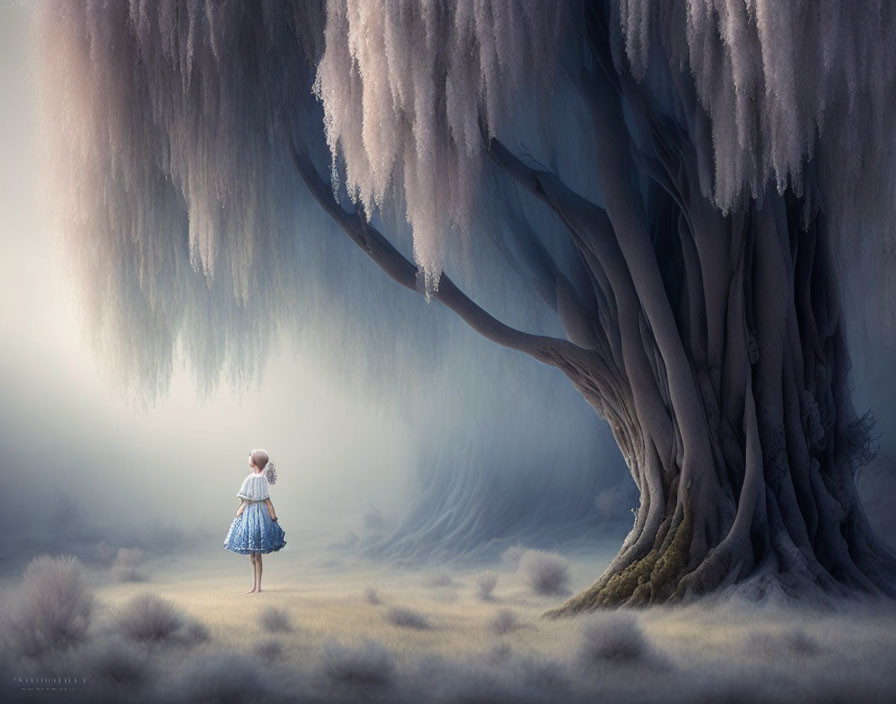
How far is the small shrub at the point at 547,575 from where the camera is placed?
166 inches

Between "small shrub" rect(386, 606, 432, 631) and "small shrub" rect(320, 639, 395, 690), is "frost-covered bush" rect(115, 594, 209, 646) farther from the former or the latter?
"small shrub" rect(386, 606, 432, 631)

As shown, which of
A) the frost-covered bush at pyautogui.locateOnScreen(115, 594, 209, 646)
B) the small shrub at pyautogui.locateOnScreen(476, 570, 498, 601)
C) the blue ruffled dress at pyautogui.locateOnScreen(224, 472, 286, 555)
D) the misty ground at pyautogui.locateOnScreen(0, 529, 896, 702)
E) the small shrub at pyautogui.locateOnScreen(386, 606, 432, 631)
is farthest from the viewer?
the small shrub at pyautogui.locateOnScreen(476, 570, 498, 601)

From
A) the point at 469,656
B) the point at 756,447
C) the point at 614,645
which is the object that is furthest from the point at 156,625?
the point at 756,447

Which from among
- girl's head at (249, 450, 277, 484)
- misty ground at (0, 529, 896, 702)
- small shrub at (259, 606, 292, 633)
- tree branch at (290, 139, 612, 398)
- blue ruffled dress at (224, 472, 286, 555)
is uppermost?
tree branch at (290, 139, 612, 398)

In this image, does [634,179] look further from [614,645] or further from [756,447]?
[614,645]

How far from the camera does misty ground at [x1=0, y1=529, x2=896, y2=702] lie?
2.18 m

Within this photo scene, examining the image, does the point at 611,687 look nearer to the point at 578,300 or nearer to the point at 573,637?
the point at 573,637

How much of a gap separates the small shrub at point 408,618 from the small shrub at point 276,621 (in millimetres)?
391

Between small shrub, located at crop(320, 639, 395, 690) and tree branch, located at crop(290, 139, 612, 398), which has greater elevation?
tree branch, located at crop(290, 139, 612, 398)

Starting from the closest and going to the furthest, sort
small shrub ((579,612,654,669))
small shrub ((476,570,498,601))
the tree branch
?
1. small shrub ((579,612,654,669))
2. the tree branch
3. small shrub ((476,570,498,601))

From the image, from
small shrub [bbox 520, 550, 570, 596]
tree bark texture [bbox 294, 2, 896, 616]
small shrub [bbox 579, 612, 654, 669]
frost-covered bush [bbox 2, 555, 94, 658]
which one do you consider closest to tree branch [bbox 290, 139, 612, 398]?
tree bark texture [bbox 294, 2, 896, 616]

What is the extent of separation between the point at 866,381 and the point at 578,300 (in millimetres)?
2662

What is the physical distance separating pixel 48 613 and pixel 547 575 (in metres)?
2.24

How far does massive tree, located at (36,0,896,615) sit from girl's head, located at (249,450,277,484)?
28.8 inches
